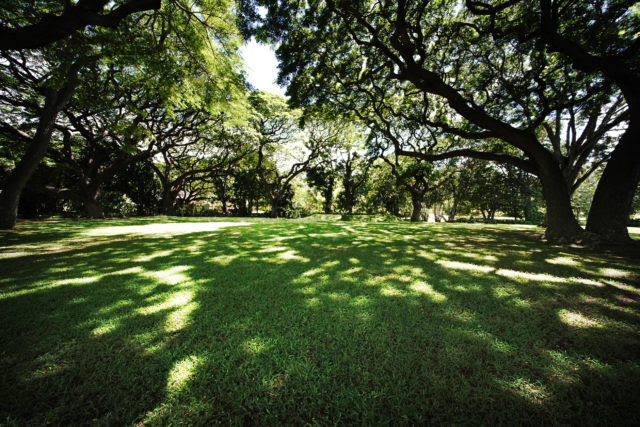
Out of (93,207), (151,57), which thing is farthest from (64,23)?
(93,207)

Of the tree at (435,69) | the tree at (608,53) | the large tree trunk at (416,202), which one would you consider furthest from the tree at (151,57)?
the large tree trunk at (416,202)

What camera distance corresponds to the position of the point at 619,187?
5.49 meters

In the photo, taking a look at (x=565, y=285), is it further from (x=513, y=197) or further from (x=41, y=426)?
(x=513, y=197)

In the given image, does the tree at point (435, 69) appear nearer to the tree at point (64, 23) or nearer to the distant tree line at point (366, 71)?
the distant tree line at point (366, 71)

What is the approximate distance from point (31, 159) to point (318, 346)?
540 inches

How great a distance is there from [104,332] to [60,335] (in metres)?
0.34

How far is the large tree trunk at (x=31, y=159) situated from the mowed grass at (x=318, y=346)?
313 inches

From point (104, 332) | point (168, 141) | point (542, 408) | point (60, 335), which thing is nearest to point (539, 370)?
point (542, 408)

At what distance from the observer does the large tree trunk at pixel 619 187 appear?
5.37 meters

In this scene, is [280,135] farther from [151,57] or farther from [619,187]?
[619,187]

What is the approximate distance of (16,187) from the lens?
7.84 m

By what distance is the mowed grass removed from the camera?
4.15ft

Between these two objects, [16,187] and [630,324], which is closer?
[630,324]

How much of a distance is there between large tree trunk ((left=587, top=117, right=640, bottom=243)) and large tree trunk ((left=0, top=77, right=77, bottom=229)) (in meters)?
17.2
